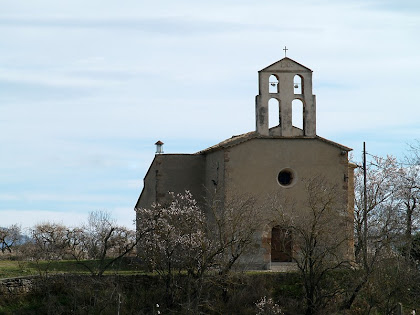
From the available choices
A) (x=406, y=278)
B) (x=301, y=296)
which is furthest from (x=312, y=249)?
(x=406, y=278)

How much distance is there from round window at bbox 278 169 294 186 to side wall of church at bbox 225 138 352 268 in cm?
20

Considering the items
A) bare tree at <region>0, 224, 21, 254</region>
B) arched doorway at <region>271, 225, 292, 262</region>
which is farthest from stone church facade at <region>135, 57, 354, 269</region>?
bare tree at <region>0, 224, 21, 254</region>

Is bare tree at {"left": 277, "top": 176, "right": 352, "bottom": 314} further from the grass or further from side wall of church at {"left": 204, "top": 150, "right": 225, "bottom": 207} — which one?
the grass

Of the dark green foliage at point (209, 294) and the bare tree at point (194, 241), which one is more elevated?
the bare tree at point (194, 241)

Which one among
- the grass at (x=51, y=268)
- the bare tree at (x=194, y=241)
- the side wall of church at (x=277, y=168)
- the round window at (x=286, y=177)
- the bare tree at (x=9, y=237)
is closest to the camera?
the bare tree at (x=194, y=241)

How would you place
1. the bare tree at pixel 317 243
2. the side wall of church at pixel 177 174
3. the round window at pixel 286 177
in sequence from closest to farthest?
the bare tree at pixel 317 243 < the round window at pixel 286 177 < the side wall of church at pixel 177 174

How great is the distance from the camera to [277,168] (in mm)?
42188

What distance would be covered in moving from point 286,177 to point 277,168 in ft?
2.50

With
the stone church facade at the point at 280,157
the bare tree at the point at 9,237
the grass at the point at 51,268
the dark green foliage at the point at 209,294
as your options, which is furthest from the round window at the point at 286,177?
the bare tree at the point at 9,237

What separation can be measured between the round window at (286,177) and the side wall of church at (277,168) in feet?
0.67

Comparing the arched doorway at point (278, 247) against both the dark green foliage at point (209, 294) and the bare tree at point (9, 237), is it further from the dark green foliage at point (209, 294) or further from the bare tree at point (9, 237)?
the bare tree at point (9, 237)

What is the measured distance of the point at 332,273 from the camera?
39.7 metres

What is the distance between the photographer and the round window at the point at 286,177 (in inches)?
1671

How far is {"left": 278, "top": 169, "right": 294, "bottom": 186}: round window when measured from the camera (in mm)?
42438
